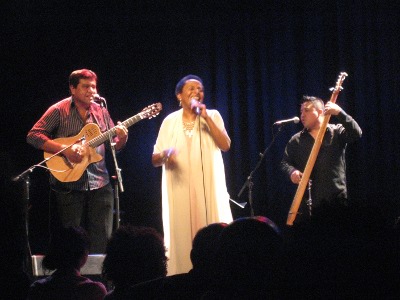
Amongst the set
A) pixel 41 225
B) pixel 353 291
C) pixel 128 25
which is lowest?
pixel 41 225

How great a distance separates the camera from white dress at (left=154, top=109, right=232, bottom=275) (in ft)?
18.6

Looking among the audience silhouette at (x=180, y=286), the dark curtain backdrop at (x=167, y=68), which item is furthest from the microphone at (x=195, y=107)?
the audience silhouette at (x=180, y=286)

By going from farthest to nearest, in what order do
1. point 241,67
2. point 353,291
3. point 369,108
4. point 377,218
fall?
point 241,67 < point 369,108 < point 377,218 < point 353,291

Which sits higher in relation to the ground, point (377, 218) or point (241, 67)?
point (241, 67)

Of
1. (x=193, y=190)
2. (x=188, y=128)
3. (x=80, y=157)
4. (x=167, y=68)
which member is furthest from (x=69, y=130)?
(x=167, y=68)

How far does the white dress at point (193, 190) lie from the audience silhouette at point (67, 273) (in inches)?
86.8

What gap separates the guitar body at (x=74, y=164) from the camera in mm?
6254

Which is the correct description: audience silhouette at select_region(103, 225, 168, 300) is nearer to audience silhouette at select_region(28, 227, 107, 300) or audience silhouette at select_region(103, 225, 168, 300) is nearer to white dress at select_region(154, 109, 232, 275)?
audience silhouette at select_region(28, 227, 107, 300)

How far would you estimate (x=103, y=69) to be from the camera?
8.30 meters

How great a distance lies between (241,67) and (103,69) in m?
1.77

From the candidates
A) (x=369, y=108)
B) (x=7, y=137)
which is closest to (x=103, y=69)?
(x=7, y=137)

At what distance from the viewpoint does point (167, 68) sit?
8320mm

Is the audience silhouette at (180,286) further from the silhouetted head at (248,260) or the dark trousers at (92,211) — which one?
the dark trousers at (92,211)

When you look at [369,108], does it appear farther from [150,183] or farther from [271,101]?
[150,183]
